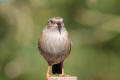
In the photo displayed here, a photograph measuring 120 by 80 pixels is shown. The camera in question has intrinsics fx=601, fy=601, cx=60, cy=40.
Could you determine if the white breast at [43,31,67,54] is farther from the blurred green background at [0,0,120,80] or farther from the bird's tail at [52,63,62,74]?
the blurred green background at [0,0,120,80]

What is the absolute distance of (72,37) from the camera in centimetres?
1247

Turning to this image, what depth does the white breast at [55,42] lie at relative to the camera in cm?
707

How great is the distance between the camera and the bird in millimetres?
7090

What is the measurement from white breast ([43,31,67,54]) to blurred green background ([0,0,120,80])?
4.54 metres

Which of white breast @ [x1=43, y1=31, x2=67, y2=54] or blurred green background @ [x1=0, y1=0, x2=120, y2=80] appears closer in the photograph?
white breast @ [x1=43, y1=31, x2=67, y2=54]

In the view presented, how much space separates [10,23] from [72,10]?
74.8 inches

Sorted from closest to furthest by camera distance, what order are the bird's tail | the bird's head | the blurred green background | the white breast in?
1. the white breast
2. the bird's head
3. the bird's tail
4. the blurred green background

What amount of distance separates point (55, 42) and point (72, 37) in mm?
5389

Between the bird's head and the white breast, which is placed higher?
the bird's head

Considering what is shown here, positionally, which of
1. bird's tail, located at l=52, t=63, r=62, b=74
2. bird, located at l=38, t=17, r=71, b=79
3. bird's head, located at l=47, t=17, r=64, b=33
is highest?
bird's head, located at l=47, t=17, r=64, b=33

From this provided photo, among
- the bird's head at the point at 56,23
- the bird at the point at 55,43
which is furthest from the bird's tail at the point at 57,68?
the bird's head at the point at 56,23

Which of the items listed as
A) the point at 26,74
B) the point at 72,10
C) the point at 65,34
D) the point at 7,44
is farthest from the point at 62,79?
the point at 72,10

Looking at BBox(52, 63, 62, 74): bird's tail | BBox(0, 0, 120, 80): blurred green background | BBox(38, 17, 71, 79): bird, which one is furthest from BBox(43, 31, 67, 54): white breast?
BBox(0, 0, 120, 80): blurred green background

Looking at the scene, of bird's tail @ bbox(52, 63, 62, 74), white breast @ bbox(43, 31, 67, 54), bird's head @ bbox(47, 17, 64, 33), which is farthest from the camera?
bird's tail @ bbox(52, 63, 62, 74)
